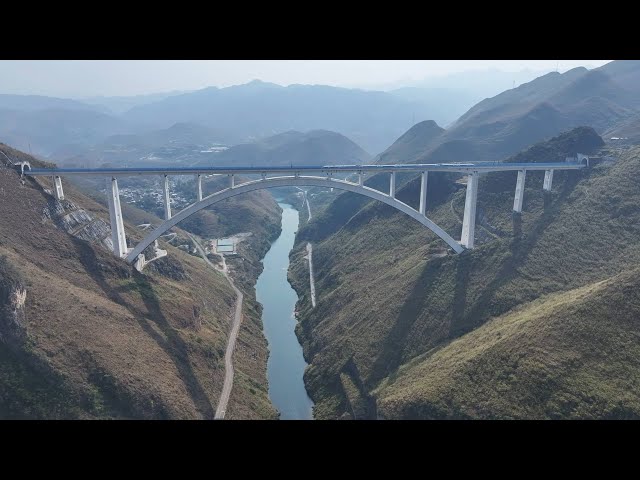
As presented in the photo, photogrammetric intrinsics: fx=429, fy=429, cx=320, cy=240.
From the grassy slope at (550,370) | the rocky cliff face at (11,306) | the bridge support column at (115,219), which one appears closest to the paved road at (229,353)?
the grassy slope at (550,370)

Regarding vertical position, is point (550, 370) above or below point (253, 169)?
below

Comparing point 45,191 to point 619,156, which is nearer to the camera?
point 45,191

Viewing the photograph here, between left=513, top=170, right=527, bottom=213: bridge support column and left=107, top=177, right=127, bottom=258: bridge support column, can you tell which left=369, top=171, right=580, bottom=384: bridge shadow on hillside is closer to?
left=513, top=170, right=527, bottom=213: bridge support column

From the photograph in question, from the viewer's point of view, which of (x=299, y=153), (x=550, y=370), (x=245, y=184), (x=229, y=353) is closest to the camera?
(x=550, y=370)

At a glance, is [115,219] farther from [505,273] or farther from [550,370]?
[550,370]

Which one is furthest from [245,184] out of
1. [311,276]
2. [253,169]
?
[311,276]

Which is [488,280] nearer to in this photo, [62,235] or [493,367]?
[493,367]
